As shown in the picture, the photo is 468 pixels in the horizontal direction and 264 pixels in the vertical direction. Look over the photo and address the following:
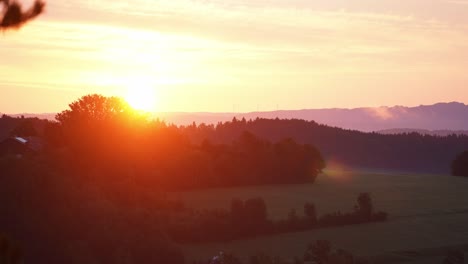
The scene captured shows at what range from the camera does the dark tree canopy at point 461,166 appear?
10195cm

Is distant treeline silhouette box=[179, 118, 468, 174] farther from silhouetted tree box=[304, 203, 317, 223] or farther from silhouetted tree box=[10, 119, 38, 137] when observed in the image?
silhouetted tree box=[304, 203, 317, 223]

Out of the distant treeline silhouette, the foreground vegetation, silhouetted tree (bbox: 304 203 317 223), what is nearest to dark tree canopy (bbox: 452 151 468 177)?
the foreground vegetation

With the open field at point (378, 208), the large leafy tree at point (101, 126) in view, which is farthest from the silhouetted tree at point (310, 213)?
the large leafy tree at point (101, 126)

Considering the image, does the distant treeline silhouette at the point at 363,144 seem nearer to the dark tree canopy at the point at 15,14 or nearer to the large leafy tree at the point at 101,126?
the large leafy tree at the point at 101,126

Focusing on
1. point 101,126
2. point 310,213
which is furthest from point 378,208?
point 101,126

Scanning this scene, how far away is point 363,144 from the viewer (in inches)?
5433

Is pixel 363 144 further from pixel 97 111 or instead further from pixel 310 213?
pixel 310 213

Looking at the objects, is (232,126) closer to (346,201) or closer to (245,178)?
(245,178)

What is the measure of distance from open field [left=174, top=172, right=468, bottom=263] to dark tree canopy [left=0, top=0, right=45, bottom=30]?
3052 cm

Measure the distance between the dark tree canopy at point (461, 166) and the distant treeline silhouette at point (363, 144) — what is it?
2288 centimetres

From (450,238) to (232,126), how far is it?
3759 inches

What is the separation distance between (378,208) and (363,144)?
73.2 meters

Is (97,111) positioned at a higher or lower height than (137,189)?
higher

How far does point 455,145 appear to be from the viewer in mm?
136000
